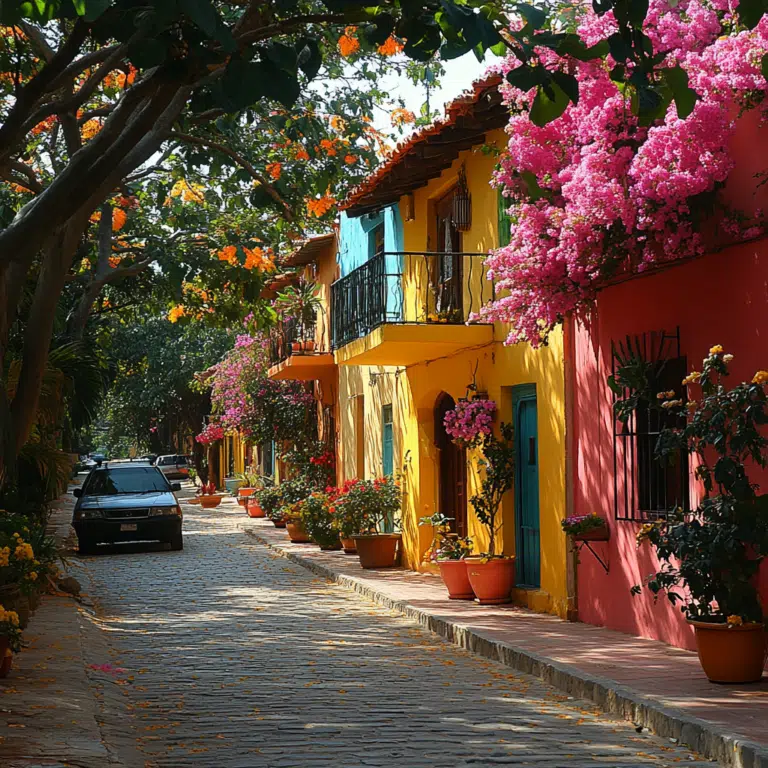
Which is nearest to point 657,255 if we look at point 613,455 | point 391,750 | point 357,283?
point 613,455

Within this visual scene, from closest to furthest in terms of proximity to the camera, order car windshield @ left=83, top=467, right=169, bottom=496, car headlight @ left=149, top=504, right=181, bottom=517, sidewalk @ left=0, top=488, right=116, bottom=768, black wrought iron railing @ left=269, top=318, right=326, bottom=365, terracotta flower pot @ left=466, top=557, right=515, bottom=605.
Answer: sidewalk @ left=0, top=488, right=116, bottom=768, terracotta flower pot @ left=466, top=557, right=515, bottom=605, car headlight @ left=149, top=504, right=181, bottom=517, car windshield @ left=83, top=467, right=169, bottom=496, black wrought iron railing @ left=269, top=318, right=326, bottom=365

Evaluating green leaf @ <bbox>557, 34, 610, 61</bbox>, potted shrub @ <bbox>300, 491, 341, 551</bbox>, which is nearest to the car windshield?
potted shrub @ <bbox>300, 491, 341, 551</bbox>

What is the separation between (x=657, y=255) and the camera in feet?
35.6

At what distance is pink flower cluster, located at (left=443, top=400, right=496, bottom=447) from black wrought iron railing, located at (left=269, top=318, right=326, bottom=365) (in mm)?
12484

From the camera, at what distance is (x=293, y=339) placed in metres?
28.6

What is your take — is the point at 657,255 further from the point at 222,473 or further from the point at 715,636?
the point at 222,473

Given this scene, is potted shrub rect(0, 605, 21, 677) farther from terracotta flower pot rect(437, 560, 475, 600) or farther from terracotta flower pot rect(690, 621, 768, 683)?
terracotta flower pot rect(437, 560, 475, 600)

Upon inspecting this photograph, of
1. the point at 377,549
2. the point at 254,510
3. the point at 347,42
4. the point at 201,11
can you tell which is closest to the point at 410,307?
the point at 377,549

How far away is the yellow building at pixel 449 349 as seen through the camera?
1395cm

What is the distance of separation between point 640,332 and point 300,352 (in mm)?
16510

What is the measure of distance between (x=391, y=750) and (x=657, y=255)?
5.36 m

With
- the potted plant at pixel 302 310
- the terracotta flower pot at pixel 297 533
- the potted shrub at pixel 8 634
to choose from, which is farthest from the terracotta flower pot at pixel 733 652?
the potted plant at pixel 302 310

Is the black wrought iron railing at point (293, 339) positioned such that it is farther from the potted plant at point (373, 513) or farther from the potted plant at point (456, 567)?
the potted plant at point (456, 567)

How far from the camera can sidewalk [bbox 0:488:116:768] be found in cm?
667
